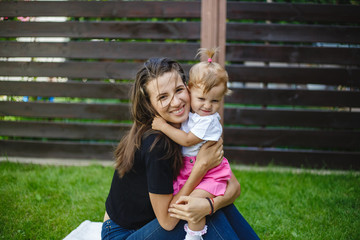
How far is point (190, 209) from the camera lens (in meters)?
1.55

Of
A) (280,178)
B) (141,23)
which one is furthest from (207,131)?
(141,23)

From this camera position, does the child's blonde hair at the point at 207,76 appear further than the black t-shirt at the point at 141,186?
Yes

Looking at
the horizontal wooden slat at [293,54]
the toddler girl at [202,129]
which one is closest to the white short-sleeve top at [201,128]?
the toddler girl at [202,129]

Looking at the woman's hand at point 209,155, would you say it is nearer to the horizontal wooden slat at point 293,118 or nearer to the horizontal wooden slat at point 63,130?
the horizontal wooden slat at point 293,118

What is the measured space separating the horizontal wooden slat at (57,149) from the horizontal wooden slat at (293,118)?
1669mm

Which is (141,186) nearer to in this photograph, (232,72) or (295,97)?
(232,72)

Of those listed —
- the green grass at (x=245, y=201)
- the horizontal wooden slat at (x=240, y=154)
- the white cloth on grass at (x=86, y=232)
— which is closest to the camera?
the white cloth on grass at (x=86, y=232)

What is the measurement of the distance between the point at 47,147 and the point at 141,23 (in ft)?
6.68

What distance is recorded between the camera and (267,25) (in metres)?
3.70

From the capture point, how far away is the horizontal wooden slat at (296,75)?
369 centimetres

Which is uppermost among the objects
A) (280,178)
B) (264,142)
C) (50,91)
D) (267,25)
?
(267,25)

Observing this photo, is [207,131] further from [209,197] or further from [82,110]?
[82,110]

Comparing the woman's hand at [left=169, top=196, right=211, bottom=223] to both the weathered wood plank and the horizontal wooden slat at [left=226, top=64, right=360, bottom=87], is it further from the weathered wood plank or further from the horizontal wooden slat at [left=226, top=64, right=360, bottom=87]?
the weathered wood plank

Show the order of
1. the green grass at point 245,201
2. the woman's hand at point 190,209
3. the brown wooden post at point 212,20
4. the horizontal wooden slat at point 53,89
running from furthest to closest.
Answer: the horizontal wooden slat at point 53,89 < the brown wooden post at point 212,20 < the green grass at point 245,201 < the woman's hand at point 190,209
